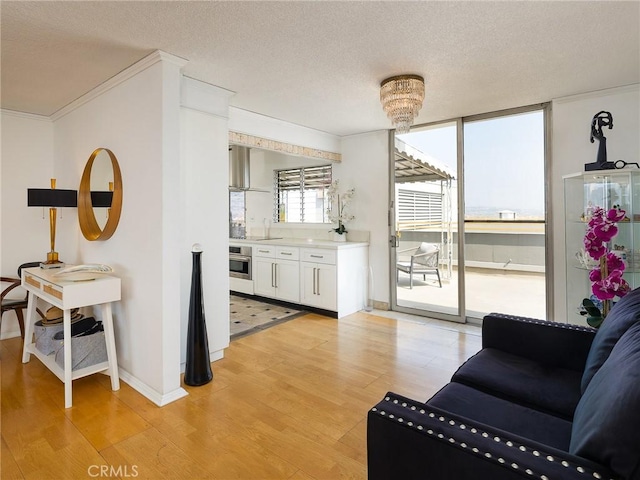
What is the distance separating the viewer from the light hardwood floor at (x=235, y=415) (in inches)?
69.9

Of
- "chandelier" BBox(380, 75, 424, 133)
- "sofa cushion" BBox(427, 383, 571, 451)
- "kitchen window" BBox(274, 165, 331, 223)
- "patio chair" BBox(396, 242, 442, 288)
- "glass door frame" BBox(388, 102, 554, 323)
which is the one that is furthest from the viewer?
"kitchen window" BBox(274, 165, 331, 223)

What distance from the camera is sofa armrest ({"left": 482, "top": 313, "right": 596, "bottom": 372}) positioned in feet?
6.09

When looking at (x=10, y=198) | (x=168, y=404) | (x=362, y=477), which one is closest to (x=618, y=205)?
(x=362, y=477)

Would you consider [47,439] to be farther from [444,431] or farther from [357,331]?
Answer: [357,331]

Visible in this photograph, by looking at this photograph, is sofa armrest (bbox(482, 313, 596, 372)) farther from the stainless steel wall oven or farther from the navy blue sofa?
the stainless steel wall oven

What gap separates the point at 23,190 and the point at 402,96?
404 cm

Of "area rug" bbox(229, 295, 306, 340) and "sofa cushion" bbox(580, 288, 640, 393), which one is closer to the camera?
"sofa cushion" bbox(580, 288, 640, 393)

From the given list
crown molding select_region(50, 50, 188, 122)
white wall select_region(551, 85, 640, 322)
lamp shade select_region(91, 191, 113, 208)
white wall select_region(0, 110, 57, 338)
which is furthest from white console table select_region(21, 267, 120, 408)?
white wall select_region(551, 85, 640, 322)

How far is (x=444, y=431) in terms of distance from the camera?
3.53 feet

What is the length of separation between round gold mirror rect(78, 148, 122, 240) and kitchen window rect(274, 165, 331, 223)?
3.06 meters

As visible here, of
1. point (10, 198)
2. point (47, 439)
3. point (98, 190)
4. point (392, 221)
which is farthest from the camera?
point (392, 221)

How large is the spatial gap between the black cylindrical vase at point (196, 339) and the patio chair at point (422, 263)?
280cm

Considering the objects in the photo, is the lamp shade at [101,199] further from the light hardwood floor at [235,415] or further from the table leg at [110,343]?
the light hardwood floor at [235,415]

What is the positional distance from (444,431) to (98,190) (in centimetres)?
312
